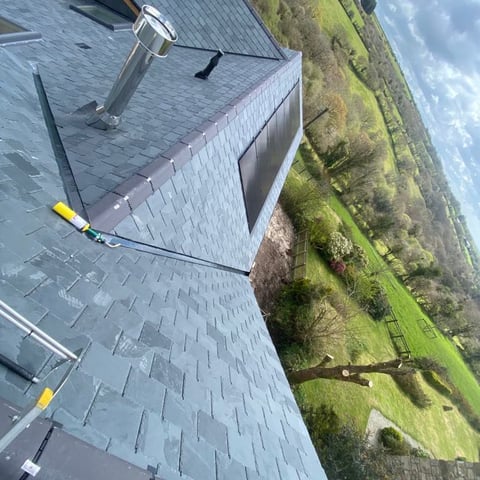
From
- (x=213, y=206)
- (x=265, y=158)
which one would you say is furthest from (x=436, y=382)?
(x=213, y=206)

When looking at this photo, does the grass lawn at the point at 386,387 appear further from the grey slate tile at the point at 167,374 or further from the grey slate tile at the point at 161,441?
the grey slate tile at the point at 161,441

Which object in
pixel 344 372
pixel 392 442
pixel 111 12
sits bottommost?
pixel 392 442

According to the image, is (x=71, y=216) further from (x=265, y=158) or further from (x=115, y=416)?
(x=265, y=158)

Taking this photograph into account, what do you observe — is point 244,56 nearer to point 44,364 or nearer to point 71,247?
point 71,247

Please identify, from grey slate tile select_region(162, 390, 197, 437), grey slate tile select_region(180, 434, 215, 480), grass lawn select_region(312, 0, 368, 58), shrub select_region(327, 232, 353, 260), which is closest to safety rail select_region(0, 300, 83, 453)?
grey slate tile select_region(162, 390, 197, 437)

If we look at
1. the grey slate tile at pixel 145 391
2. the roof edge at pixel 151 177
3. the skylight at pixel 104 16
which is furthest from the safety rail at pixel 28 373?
the skylight at pixel 104 16

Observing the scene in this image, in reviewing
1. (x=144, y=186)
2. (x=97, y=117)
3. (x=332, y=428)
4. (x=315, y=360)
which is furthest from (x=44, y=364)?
(x=315, y=360)
